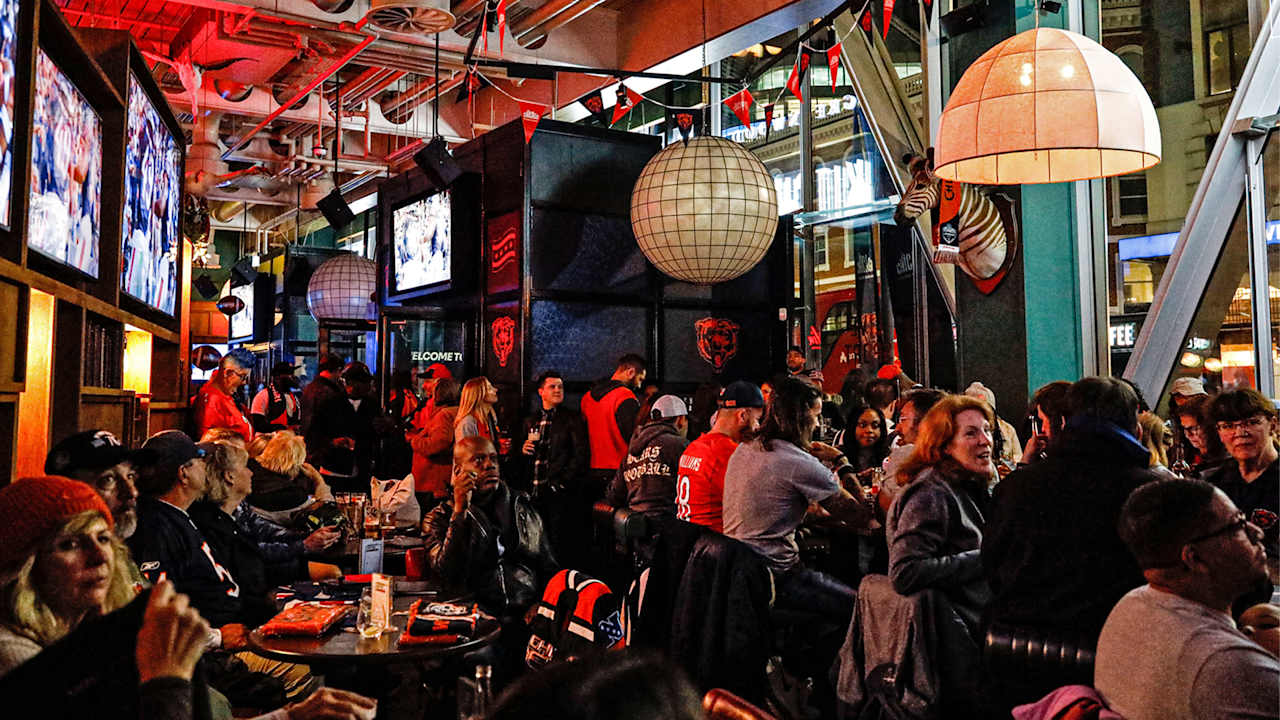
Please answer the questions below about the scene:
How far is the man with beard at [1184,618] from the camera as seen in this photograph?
1801 mm

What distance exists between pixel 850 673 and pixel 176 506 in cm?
264

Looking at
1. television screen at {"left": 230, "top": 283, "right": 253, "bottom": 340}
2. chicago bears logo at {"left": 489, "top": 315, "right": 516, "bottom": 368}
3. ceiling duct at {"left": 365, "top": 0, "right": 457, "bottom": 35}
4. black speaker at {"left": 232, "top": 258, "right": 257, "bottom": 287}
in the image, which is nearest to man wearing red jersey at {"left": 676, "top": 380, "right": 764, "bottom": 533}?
ceiling duct at {"left": 365, "top": 0, "right": 457, "bottom": 35}

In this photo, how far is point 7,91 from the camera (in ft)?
9.52

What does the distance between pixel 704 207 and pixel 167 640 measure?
472cm

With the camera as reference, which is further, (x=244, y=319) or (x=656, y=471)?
(x=244, y=319)

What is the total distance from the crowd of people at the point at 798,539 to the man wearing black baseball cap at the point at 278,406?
4283 mm

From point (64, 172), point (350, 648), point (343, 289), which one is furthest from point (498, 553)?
point (343, 289)

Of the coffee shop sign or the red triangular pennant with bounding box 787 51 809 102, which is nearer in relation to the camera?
the red triangular pennant with bounding box 787 51 809 102

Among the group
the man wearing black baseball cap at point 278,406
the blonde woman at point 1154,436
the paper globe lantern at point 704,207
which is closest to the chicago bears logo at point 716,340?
the paper globe lantern at point 704,207

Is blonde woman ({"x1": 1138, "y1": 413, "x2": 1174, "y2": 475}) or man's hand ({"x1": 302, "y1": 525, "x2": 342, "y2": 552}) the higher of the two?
blonde woman ({"x1": 1138, "y1": 413, "x2": 1174, "y2": 475})

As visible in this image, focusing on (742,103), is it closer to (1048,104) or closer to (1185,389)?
(1185,389)

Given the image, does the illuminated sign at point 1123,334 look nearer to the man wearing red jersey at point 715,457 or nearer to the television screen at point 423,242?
the man wearing red jersey at point 715,457

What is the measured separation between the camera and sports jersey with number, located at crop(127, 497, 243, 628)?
3322mm

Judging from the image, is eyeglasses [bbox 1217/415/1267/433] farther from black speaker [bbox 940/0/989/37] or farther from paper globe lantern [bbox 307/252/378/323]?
paper globe lantern [bbox 307/252/378/323]
